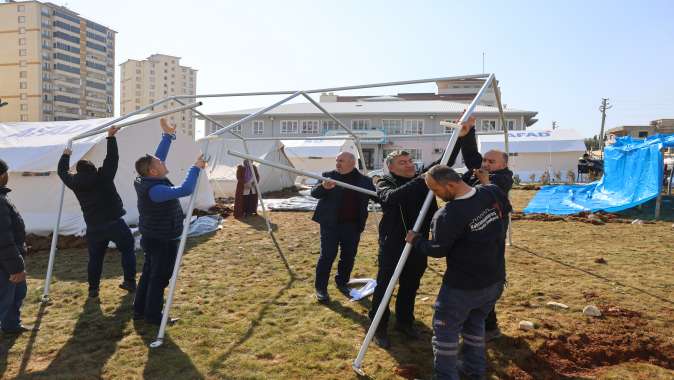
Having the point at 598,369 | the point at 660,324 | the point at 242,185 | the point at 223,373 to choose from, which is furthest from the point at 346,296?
the point at 242,185

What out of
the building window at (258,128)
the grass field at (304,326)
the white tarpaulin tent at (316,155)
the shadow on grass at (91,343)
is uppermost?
the building window at (258,128)

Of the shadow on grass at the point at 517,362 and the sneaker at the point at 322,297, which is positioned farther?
the sneaker at the point at 322,297

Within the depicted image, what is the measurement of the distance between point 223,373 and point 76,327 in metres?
1.96

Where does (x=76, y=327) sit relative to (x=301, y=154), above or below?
below

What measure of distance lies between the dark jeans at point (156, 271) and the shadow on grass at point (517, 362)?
10.0 ft

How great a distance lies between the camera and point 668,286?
5613 millimetres

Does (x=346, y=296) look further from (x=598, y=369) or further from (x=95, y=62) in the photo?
(x=95, y=62)

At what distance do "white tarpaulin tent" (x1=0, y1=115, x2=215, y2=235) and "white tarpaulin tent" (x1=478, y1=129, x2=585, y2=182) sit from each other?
2029 centimetres

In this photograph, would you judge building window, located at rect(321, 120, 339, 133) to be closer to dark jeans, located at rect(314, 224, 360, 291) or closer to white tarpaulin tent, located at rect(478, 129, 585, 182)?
white tarpaulin tent, located at rect(478, 129, 585, 182)

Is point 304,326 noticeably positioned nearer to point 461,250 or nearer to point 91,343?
point 91,343

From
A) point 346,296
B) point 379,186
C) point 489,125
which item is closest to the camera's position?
point 379,186

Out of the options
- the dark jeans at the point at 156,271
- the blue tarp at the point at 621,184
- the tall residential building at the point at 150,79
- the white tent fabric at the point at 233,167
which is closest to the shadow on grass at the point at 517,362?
the dark jeans at the point at 156,271

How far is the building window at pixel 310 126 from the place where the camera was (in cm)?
4164

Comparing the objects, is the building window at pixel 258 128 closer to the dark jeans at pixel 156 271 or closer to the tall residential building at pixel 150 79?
the dark jeans at pixel 156 271
